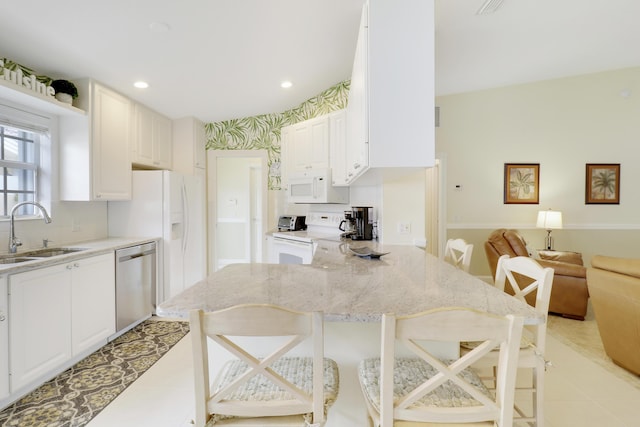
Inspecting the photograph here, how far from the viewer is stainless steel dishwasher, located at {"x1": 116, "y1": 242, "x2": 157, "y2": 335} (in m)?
2.94

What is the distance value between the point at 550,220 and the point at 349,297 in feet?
15.0

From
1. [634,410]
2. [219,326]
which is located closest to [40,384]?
[219,326]

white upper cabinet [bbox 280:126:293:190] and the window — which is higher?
white upper cabinet [bbox 280:126:293:190]

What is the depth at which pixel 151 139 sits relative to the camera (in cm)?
380

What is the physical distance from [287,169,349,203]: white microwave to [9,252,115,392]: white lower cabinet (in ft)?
6.71

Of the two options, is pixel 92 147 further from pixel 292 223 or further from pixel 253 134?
pixel 292 223

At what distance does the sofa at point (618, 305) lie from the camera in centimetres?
219

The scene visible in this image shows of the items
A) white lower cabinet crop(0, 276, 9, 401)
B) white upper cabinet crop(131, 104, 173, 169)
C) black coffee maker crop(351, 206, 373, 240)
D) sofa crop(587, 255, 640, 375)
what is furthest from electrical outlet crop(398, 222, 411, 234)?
white upper cabinet crop(131, 104, 173, 169)

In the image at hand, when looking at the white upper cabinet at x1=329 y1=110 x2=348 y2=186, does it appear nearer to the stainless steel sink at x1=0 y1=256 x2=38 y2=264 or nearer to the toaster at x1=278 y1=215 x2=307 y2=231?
the toaster at x1=278 y1=215 x2=307 y2=231

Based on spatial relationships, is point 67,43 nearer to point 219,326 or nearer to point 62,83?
point 62,83

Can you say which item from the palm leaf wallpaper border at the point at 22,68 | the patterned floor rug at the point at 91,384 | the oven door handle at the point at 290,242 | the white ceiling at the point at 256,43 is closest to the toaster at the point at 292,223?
the oven door handle at the point at 290,242

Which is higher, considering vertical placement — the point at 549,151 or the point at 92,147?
the point at 549,151

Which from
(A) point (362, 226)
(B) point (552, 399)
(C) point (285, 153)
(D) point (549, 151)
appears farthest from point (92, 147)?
(D) point (549, 151)

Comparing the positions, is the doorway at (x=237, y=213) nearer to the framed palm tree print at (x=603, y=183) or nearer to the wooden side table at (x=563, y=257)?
the wooden side table at (x=563, y=257)
